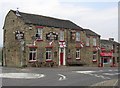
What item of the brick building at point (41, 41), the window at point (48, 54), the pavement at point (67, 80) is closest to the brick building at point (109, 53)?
the brick building at point (41, 41)

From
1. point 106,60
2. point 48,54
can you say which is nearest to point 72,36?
point 48,54

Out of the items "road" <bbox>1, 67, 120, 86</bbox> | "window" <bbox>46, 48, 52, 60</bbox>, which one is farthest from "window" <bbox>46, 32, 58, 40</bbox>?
"road" <bbox>1, 67, 120, 86</bbox>

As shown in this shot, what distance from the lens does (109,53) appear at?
56.8 meters

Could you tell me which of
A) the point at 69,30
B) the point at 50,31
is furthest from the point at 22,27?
the point at 69,30

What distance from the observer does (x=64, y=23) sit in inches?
1823

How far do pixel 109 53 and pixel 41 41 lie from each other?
67.3 ft

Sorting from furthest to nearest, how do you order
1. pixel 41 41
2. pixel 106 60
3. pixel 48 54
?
pixel 106 60 → pixel 48 54 → pixel 41 41

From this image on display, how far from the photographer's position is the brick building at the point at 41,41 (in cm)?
3897

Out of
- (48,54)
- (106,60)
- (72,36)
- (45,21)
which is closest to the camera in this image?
(48,54)

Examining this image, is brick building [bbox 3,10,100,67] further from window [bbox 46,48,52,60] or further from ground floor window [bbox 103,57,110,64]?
ground floor window [bbox 103,57,110,64]

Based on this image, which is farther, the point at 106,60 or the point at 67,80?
the point at 106,60

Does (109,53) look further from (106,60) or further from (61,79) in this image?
(61,79)

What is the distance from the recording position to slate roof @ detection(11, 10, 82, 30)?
4021 cm

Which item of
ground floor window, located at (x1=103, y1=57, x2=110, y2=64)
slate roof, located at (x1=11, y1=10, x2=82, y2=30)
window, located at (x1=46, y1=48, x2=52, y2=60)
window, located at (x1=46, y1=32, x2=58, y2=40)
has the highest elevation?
slate roof, located at (x1=11, y1=10, x2=82, y2=30)
